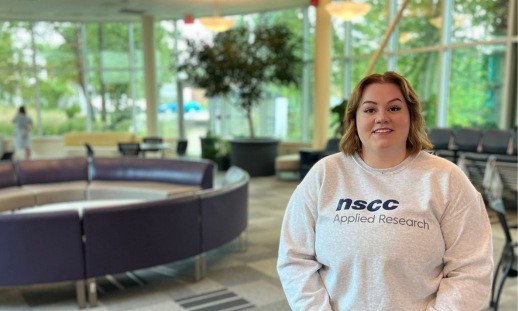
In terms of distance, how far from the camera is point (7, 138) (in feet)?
44.2

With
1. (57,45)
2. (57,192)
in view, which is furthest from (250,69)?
(57,45)

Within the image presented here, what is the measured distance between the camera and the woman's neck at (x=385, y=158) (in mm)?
1487

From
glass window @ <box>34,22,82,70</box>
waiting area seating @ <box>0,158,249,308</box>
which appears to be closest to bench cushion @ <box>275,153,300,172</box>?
waiting area seating @ <box>0,158,249,308</box>

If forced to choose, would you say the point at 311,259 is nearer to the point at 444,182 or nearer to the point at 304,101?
the point at 444,182

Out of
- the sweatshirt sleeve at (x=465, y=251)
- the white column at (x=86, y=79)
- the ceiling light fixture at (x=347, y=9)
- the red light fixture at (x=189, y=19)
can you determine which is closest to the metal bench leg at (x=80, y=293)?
the sweatshirt sleeve at (x=465, y=251)

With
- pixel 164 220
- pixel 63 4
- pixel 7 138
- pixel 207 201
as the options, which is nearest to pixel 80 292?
pixel 164 220

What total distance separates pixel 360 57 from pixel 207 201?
→ 7691 mm

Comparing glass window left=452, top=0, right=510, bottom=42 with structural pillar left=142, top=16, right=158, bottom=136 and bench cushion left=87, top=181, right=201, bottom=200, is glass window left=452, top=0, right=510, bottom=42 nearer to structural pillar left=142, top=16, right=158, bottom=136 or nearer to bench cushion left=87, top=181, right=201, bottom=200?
bench cushion left=87, top=181, right=201, bottom=200

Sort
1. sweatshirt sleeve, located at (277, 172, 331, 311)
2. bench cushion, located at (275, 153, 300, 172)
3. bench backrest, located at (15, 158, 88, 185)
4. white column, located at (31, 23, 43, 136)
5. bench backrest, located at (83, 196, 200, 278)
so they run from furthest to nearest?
white column, located at (31, 23, 43, 136) → bench cushion, located at (275, 153, 300, 172) → bench backrest, located at (15, 158, 88, 185) → bench backrest, located at (83, 196, 200, 278) → sweatshirt sleeve, located at (277, 172, 331, 311)

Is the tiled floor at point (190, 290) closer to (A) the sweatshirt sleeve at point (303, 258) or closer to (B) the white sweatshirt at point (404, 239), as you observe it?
(A) the sweatshirt sleeve at point (303, 258)

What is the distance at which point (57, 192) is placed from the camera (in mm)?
6281

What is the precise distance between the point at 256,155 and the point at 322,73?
2317 millimetres

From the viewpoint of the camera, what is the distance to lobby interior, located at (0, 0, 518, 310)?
414 cm

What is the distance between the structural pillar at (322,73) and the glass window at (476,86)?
8.31 ft
